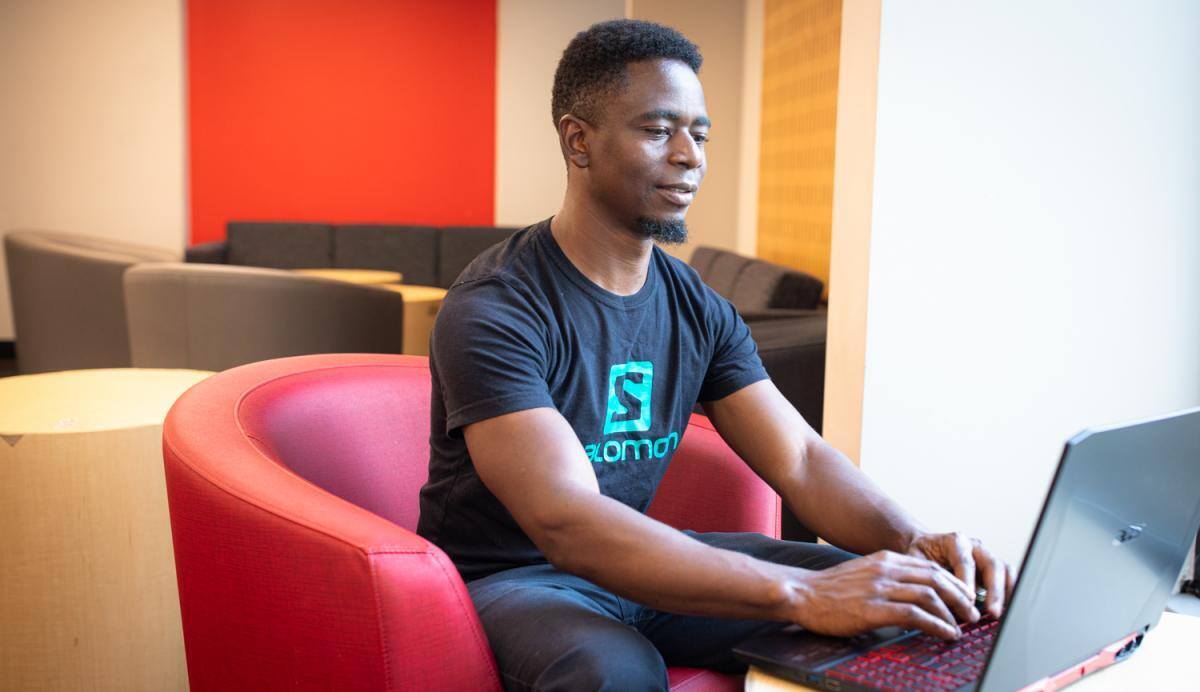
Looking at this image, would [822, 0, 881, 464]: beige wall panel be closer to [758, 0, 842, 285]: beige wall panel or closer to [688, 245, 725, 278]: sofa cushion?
[758, 0, 842, 285]: beige wall panel

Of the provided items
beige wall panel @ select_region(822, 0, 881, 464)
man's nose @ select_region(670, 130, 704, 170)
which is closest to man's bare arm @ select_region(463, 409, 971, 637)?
man's nose @ select_region(670, 130, 704, 170)

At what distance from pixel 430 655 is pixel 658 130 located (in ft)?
2.63

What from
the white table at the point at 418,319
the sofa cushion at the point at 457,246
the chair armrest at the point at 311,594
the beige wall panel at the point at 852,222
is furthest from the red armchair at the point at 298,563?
the sofa cushion at the point at 457,246

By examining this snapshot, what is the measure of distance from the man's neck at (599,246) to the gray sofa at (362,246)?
254 inches

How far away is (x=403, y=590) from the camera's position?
1.29 meters

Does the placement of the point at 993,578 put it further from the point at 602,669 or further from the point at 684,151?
the point at 684,151

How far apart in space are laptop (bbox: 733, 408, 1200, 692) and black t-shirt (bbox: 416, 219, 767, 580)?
18.7 inches

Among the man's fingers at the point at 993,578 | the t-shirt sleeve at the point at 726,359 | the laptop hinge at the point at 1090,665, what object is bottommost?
the laptop hinge at the point at 1090,665

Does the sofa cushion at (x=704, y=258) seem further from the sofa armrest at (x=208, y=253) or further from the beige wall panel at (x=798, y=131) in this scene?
the sofa armrest at (x=208, y=253)

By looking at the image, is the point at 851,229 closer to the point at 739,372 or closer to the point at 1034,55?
the point at 1034,55

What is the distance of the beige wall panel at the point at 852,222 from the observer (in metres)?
2.61

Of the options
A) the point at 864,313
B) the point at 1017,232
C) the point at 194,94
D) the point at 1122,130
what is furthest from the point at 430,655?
the point at 194,94

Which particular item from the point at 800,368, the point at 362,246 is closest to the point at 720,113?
the point at 362,246

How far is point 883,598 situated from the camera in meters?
1.24
